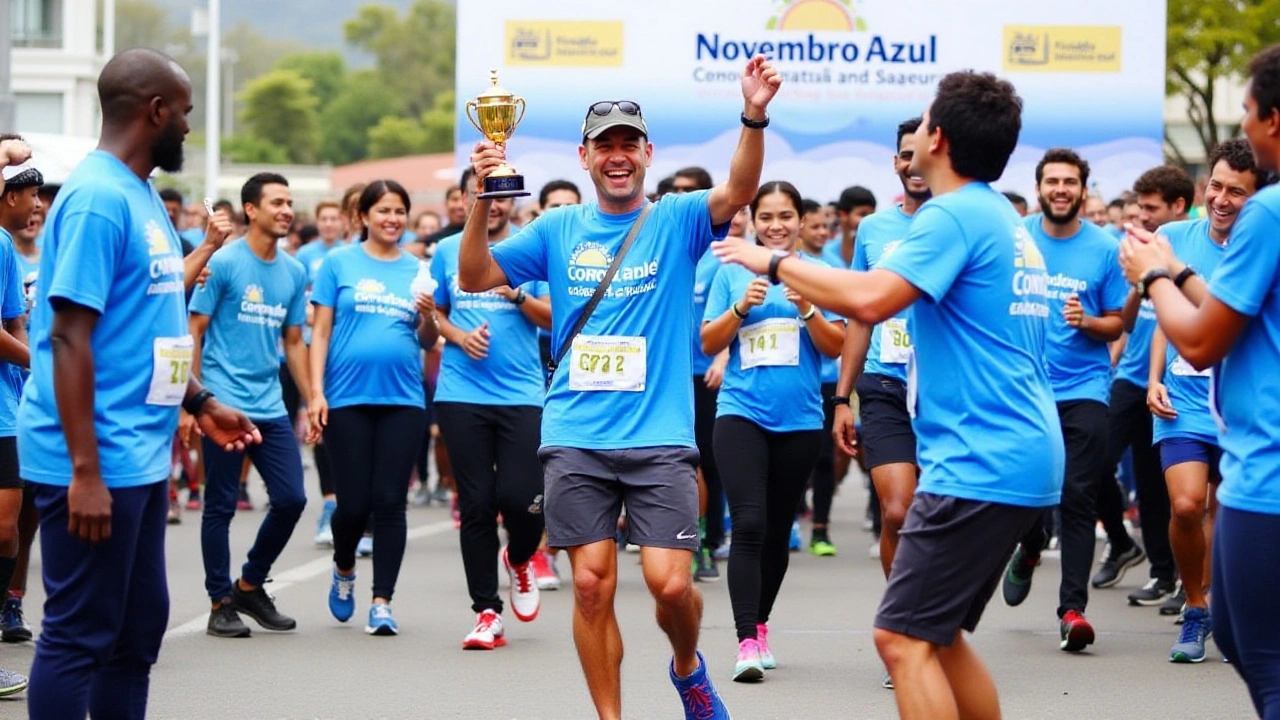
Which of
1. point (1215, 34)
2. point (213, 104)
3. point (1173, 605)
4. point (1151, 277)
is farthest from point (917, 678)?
point (213, 104)

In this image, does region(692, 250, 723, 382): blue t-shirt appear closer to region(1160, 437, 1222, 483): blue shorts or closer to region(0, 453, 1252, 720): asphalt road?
region(0, 453, 1252, 720): asphalt road

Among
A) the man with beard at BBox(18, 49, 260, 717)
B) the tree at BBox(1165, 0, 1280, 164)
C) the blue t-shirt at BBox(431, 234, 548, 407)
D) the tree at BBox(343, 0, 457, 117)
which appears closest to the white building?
the tree at BBox(1165, 0, 1280, 164)

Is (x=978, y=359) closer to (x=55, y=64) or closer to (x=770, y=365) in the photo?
(x=770, y=365)

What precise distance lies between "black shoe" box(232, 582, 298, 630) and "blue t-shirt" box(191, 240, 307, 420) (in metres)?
0.88

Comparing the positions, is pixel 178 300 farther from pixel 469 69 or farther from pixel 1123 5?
pixel 1123 5

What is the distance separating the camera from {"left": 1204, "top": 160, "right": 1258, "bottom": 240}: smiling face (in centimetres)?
788

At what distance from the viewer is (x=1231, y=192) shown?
7.93 meters

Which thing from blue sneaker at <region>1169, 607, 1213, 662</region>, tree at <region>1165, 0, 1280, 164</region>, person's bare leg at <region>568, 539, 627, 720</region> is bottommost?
blue sneaker at <region>1169, 607, 1213, 662</region>

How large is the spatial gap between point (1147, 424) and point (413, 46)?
149 metres

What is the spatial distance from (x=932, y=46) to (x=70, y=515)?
12.2 m

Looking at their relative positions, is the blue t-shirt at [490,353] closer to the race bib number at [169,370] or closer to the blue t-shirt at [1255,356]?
the race bib number at [169,370]

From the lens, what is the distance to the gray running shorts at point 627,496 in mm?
6371

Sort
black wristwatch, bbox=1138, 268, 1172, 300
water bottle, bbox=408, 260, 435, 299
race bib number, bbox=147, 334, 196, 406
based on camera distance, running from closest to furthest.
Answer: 1. black wristwatch, bbox=1138, 268, 1172, 300
2. race bib number, bbox=147, 334, 196, 406
3. water bottle, bbox=408, 260, 435, 299

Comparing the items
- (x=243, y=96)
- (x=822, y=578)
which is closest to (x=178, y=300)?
(x=822, y=578)
